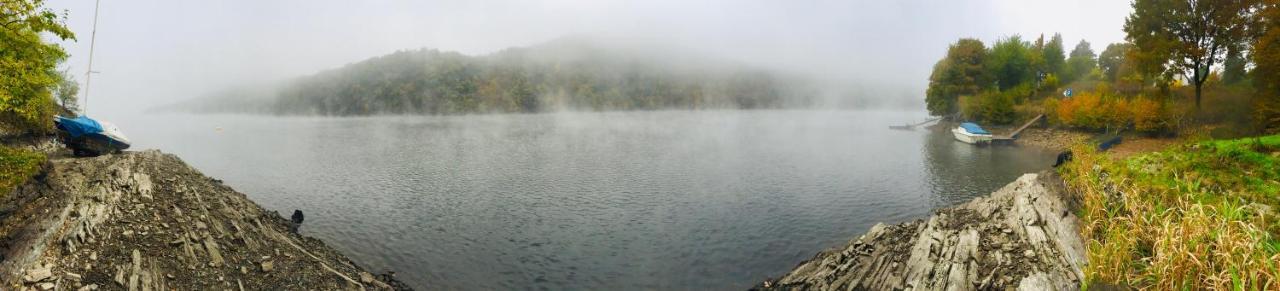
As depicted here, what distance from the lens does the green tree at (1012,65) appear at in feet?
277

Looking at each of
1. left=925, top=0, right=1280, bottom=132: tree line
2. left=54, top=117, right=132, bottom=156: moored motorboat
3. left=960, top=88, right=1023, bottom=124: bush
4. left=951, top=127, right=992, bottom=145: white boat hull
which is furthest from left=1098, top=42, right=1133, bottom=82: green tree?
left=54, top=117, right=132, bottom=156: moored motorboat

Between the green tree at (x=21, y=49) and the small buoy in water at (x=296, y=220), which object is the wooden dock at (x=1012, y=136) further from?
the green tree at (x=21, y=49)

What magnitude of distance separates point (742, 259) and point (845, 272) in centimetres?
539

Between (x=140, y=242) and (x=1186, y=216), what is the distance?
1071 inches

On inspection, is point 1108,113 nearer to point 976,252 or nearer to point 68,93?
point 976,252

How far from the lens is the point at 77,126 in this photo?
26266mm

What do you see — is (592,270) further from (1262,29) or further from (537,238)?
(1262,29)

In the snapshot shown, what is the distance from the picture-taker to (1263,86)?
2973cm

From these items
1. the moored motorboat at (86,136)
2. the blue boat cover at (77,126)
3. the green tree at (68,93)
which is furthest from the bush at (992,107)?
the green tree at (68,93)

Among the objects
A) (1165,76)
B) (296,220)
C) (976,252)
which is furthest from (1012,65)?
(296,220)

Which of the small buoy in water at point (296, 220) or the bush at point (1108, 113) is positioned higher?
the bush at point (1108, 113)

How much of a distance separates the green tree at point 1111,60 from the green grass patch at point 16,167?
384 feet

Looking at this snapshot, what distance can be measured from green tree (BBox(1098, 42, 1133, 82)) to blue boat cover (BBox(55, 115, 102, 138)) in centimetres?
11987

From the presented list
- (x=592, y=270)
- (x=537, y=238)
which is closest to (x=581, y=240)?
(x=537, y=238)
